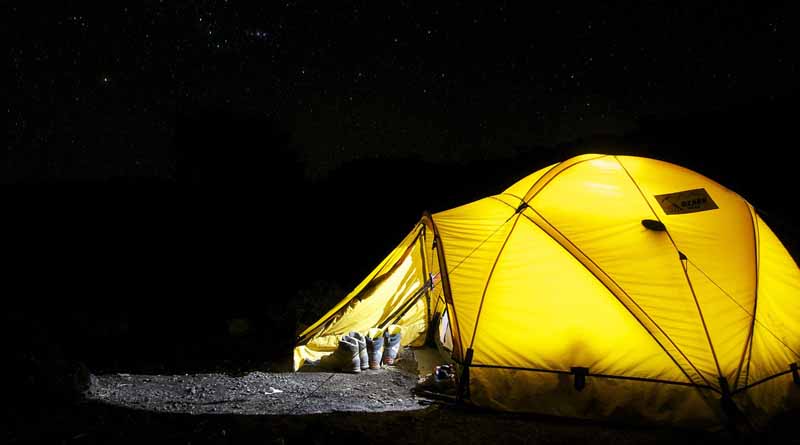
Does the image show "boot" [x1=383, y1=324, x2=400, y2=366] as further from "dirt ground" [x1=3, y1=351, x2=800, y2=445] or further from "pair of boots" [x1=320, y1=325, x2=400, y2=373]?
"dirt ground" [x1=3, y1=351, x2=800, y2=445]

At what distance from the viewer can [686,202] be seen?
6.36 meters

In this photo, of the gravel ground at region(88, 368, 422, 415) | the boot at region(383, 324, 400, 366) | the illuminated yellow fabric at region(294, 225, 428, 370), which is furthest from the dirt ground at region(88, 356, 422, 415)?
the illuminated yellow fabric at region(294, 225, 428, 370)

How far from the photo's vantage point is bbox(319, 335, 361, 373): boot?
755 centimetres

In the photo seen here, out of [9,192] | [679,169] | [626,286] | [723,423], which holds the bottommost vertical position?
[723,423]

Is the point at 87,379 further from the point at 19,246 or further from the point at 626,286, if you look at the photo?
the point at 19,246

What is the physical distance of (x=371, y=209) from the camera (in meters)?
34.8

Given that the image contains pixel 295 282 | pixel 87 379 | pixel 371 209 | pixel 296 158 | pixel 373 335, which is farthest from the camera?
pixel 296 158

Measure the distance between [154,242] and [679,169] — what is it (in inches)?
1085

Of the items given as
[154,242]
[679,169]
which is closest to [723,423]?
[679,169]

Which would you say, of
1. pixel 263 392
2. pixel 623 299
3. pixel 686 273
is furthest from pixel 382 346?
pixel 686 273

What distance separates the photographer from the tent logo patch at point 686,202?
630 centimetres

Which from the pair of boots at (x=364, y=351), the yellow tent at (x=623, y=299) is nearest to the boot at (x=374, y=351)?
the pair of boots at (x=364, y=351)

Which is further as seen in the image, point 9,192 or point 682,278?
point 9,192

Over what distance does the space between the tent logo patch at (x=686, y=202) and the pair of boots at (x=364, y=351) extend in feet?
14.6
